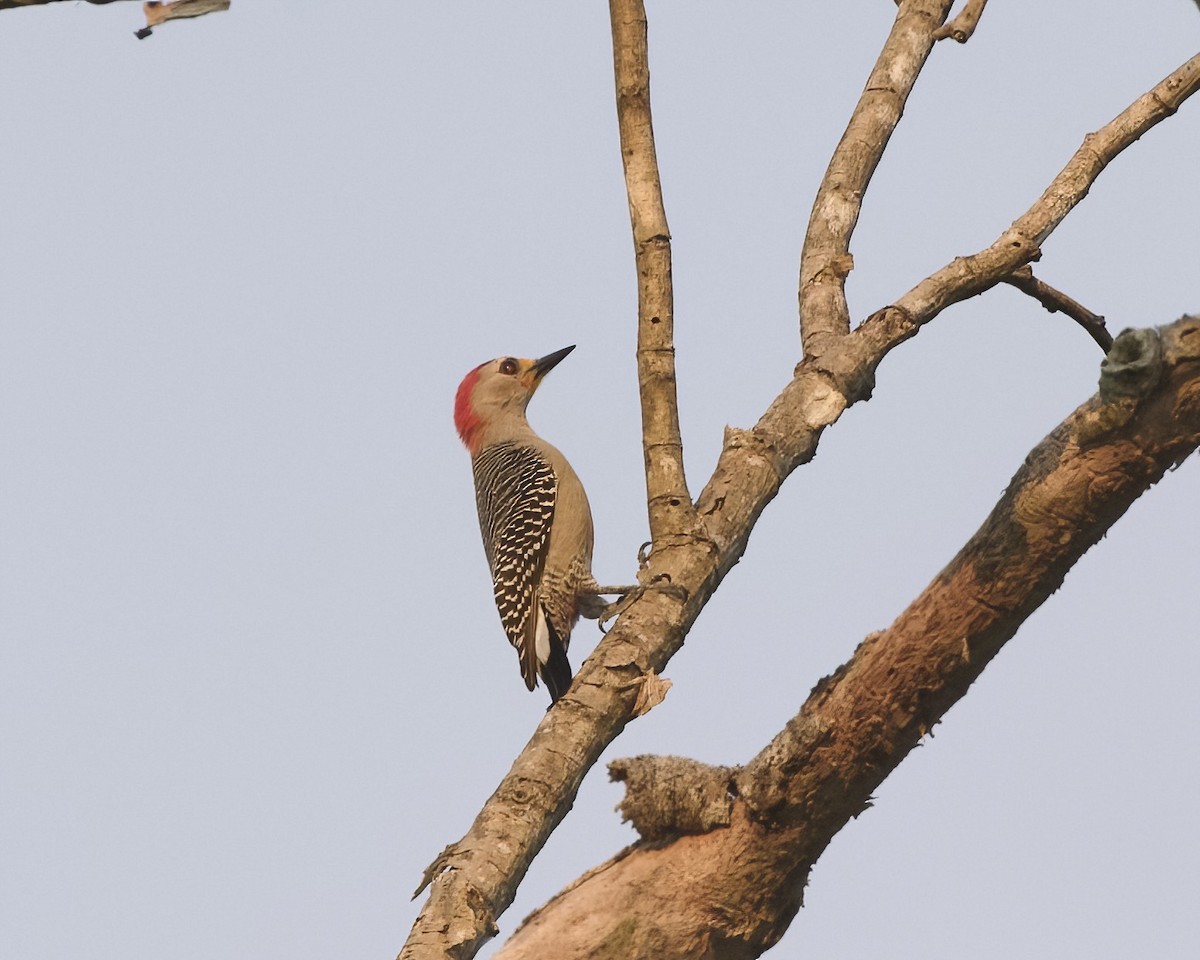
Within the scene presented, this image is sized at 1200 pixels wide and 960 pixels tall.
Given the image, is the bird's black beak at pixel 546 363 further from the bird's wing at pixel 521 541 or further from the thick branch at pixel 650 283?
the thick branch at pixel 650 283

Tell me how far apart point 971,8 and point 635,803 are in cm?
430

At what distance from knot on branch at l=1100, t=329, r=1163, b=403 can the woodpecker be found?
4.75 m

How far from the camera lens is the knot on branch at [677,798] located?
458 centimetres

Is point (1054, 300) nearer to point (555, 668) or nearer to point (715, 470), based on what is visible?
point (715, 470)

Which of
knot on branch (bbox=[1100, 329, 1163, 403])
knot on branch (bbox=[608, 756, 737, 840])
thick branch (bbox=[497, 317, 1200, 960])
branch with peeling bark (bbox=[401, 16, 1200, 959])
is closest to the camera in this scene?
knot on branch (bbox=[1100, 329, 1163, 403])

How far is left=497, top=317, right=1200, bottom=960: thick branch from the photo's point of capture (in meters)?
3.97

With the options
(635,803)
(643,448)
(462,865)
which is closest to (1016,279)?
(643,448)

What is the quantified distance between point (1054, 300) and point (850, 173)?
1215 mm

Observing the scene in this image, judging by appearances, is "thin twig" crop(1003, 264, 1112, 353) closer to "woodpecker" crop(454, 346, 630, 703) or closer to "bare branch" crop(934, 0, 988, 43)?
"bare branch" crop(934, 0, 988, 43)

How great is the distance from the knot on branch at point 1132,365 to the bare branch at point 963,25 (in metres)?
3.48

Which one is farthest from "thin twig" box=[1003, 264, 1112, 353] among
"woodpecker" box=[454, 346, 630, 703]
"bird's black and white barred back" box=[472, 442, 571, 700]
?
"bird's black and white barred back" box=[472, 442, 571, 700]

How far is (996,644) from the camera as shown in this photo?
14.1 feet

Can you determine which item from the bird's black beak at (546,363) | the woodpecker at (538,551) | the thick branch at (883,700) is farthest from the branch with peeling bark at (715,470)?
the bird's black beak at (546,363)

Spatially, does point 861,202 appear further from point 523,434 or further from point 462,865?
point 523,434
